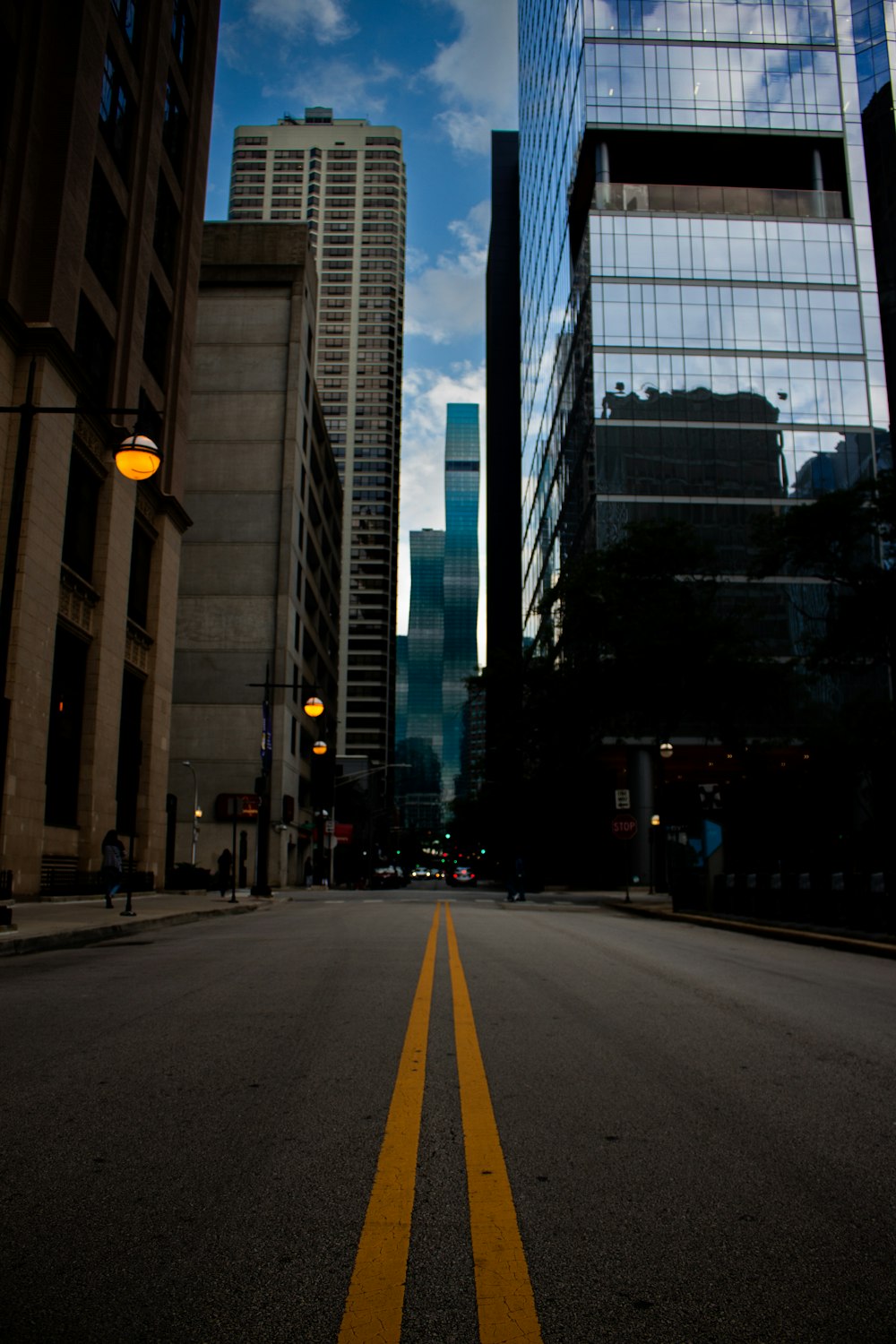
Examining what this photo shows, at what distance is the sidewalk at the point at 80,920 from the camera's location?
12.5 metres

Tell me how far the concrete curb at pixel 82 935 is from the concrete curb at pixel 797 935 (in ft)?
34.2

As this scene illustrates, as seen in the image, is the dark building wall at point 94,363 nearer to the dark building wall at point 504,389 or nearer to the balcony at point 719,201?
the balcony at point 719,201

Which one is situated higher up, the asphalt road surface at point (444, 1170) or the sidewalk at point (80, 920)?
the sidewalk at point (80, 920)

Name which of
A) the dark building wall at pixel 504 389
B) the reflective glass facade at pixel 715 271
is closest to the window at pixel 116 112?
the reflective glass facade at pixel 715 271

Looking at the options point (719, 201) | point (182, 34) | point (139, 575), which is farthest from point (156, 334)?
point (719, 201)

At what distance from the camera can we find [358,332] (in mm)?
164625

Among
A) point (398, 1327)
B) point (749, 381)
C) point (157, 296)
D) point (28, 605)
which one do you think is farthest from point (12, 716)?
point (749, 381)

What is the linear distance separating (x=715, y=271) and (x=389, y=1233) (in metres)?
68.5

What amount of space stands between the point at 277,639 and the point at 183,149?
91.6ft

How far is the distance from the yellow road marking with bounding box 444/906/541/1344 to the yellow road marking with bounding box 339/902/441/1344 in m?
0.21

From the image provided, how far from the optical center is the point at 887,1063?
575 cm

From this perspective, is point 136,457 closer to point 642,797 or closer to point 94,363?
point 94,363

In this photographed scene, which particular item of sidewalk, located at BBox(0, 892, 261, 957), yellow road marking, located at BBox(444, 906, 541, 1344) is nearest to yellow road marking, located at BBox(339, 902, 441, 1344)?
yellow road marking, located at BBox(444, 906, 541, 1344)

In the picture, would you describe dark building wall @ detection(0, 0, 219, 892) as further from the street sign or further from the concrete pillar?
the concrete pillar
